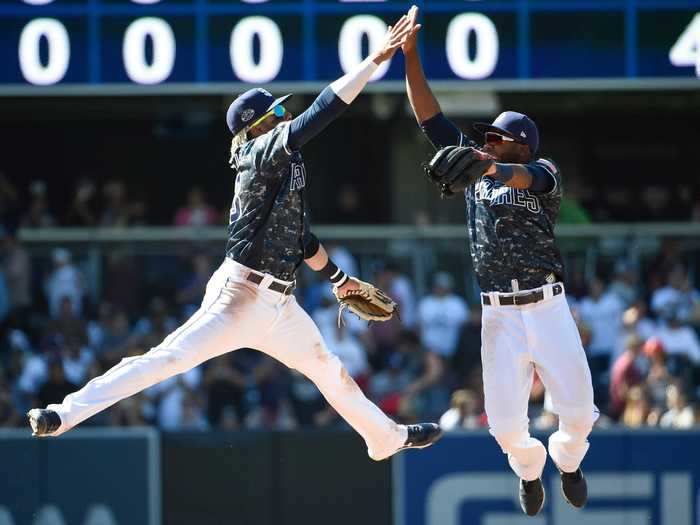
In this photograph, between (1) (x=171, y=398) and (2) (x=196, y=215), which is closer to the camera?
(1) (x=171, y=398)

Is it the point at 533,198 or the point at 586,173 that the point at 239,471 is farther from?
the point at 586,173

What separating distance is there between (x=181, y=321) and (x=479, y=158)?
19.2ft

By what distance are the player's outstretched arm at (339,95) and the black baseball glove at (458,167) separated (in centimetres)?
51

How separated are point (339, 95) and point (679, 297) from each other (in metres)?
5.99

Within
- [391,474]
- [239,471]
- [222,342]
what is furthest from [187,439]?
[222,342]

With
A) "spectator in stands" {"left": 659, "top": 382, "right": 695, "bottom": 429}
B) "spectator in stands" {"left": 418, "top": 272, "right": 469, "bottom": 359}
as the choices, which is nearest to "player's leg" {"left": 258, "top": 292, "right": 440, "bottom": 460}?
"spectator in stands" {"left": 659, "top": 382, "right": 695, "bottom": 429}

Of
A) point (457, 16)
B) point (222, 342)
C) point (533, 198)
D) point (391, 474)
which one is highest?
point (457, 16)

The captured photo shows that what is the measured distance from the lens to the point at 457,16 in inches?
410

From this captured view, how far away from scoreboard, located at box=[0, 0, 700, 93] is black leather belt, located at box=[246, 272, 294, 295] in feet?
10.8

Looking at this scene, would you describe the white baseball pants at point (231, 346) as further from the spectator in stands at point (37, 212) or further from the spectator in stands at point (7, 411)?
the spectator in stands at point (37, 212)

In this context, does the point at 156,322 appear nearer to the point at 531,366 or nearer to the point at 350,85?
the point at 531,366

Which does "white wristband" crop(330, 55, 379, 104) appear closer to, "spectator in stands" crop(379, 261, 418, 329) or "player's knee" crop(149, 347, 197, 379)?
"player's knee" crop(149, 347, 197, 379)

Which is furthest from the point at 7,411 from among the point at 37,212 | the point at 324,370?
the point at 324,370

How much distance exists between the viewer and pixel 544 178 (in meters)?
7.07
